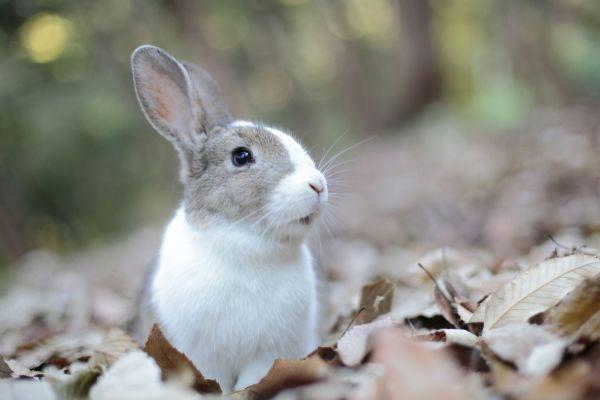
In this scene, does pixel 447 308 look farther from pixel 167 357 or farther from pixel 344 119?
pixel 344 119

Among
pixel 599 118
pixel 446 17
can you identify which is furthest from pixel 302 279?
pixel 446 17

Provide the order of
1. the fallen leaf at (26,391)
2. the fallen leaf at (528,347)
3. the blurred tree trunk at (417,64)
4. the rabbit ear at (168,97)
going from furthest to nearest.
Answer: the blurred tree trunk at (417,64) < the rabbit ear at (168,97) < the fallen leaf at (26,391) < the fallen leaf at (528,347)

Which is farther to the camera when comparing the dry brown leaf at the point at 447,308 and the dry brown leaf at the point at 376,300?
the dry brown leaf at the point at 376,300

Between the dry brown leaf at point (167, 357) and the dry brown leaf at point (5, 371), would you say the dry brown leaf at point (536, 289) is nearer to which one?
the dry brown leaf at point (167, 357)

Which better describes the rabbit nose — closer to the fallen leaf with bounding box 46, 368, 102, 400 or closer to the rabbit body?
the rabbit body

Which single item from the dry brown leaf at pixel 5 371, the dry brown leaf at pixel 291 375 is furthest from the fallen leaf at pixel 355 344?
the dry brown leaf at pixel 5 371

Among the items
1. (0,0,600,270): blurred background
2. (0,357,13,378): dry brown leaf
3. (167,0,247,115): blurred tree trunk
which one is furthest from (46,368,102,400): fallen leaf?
(167,0,247,115): blurred tree trunk
